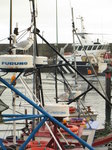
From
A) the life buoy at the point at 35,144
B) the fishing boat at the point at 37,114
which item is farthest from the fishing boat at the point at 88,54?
the life buoy at the point at 35,144

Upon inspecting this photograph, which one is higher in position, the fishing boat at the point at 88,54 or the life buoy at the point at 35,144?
the fishing boat at the point at 88,54

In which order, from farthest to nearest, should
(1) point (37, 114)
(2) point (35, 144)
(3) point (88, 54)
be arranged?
(3) point (88, 54), (1) point (37, 114), (2) point (35, 144)

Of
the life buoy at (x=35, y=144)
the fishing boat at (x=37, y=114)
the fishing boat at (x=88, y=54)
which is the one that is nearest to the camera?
the fishing boat at (x=37, y=114)

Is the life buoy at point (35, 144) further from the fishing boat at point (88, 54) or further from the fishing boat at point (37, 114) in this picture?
the fishing boat at point (88, 54)

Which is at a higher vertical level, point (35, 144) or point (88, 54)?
point (88, 54)

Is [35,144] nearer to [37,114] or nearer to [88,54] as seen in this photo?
[37,114]

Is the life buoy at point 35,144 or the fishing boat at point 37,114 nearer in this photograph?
the fishing boat at point 37,114

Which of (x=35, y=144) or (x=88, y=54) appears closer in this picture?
(x=35, y=144)

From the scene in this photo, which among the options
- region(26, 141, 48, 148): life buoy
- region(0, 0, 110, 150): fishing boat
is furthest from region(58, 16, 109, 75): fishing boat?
region(26, 141, 48, 148): life buoy

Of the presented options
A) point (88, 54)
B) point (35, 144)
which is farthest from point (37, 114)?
point (88, 54)

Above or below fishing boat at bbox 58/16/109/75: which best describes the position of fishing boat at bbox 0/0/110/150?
below

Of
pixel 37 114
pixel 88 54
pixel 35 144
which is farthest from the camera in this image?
pixel 88 54

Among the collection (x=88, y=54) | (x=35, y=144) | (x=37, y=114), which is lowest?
(x=35, y=144)

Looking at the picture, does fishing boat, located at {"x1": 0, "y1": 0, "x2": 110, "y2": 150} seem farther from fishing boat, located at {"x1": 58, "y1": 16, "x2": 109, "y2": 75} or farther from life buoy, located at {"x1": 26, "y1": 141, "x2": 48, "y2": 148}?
fishing boat, located at {"x1": 58, "y1": 16, "x2": 109, "y2": 75}
